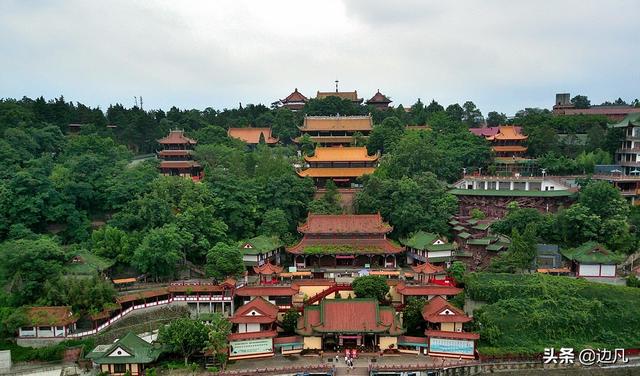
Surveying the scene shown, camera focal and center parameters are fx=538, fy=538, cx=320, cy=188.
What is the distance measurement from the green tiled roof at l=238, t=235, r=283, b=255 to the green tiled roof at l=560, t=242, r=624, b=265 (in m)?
16.2

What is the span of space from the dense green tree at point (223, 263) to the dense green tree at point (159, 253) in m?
1.83

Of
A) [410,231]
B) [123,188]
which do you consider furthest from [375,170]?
[123,188]

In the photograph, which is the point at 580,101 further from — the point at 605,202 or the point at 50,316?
the point at 50,316

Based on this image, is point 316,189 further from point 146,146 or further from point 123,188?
point 146,146

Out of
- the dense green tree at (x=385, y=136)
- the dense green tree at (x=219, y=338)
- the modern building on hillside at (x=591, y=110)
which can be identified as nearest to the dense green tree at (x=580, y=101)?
the modern building on hillside at (x=591, y=110)

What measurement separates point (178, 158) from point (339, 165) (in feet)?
38.9

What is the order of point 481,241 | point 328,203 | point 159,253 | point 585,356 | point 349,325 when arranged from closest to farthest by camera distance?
1. point 585,356
2. point 349,325
3. point 159,253
4. point 481,241
5. point 328,203

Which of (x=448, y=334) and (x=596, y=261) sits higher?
(x=596, y=261)

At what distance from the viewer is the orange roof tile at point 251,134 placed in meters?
48.0

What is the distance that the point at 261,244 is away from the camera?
101 ft

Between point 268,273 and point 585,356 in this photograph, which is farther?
point 268,273

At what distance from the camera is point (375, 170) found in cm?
3916

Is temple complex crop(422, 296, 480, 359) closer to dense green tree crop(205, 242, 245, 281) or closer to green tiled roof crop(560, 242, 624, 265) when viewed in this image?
green tiled roof crop(560, 242, 624, 265)

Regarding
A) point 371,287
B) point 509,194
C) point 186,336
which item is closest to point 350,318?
point 371,287
